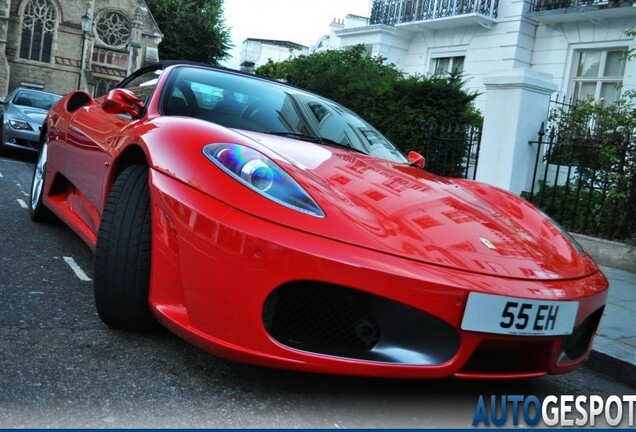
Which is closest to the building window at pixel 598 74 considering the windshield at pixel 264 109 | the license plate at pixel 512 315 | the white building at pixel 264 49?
the windshield at pixel 264 109

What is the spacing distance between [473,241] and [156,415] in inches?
49.1

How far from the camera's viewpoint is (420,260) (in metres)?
2.08

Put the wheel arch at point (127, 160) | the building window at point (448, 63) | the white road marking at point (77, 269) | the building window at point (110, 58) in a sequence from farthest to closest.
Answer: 1. the building window at point (110, 58)
2. the building window at point (448, 63)
3. the white road marking at point (77, 269)
4. the wheel arch at point (127, 160)

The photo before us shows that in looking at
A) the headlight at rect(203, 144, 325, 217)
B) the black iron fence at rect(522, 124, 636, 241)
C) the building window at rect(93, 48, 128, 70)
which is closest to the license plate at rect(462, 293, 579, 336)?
the headlight at rect(203, 144, 325, 217)

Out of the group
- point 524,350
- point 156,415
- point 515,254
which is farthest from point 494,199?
point 156,415

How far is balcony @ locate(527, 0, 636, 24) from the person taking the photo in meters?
13.2

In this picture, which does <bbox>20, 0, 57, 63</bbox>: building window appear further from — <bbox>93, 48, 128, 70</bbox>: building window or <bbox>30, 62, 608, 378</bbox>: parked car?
<bbox>30, 62, 608, 378</bbox>: parked car

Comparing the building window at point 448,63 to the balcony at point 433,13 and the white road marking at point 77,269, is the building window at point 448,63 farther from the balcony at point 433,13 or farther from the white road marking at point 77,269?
the white road marking at point 77,269

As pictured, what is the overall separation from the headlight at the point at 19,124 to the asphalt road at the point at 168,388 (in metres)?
8.46

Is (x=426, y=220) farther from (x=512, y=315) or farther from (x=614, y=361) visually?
(x=614, y=361)

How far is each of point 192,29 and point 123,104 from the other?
40.7 meters

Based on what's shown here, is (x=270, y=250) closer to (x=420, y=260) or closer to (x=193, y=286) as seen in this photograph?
(x=193, y=286)

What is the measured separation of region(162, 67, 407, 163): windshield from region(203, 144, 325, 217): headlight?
626mm

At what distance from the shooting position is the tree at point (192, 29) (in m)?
41.1
